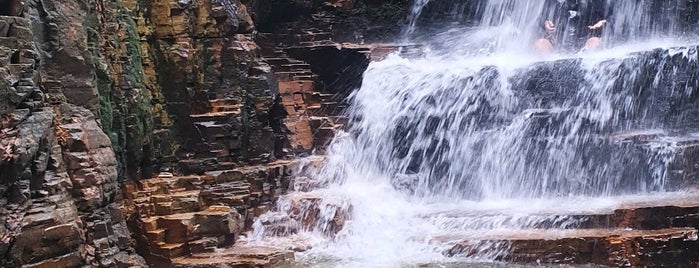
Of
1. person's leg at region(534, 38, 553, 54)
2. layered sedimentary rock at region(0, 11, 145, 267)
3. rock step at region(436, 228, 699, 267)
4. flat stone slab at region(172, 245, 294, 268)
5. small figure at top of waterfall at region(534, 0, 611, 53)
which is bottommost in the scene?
flat stone slab at region(172, 245, 294, 268)

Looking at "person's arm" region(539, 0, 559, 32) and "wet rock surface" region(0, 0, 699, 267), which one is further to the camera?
"person's arm" region(539, 0, 559, 32)

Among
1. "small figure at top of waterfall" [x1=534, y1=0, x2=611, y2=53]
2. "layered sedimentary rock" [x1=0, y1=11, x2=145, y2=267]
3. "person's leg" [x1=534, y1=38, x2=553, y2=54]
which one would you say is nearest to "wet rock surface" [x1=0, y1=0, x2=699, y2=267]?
"layered sedimentary rock" [x1=0, y1=11, x2=145, y2=267]

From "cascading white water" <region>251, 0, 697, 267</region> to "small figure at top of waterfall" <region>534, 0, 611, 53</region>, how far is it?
2.08m

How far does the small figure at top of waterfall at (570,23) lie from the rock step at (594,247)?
10.4 meters

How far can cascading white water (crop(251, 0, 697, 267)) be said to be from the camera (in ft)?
39.1

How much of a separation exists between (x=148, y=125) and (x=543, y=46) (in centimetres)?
1205

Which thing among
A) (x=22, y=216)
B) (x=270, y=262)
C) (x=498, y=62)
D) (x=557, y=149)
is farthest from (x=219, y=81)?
(x=498, y=62)

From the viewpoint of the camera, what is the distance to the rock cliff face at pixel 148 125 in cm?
862

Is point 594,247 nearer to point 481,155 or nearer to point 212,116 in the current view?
point 481,155

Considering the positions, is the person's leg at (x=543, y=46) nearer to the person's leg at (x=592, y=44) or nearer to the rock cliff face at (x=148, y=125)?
the person's leg at (x=592, y=44)

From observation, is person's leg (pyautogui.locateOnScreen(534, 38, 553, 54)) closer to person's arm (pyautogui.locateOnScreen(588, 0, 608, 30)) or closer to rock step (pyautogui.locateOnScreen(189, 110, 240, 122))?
person's arm (pyautogui.locateOnScreen(588, 0, 608, 30))

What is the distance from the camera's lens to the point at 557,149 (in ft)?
45.3

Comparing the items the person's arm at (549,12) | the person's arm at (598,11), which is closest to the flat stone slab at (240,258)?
the person's arm at (549,12)

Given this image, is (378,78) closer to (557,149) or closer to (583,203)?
(557,149)
